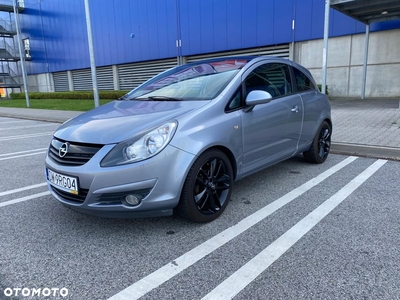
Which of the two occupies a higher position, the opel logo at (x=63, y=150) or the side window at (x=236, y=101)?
the side window at (x=236, y=101)

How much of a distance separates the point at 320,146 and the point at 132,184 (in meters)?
3.53

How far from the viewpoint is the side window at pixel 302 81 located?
454cm

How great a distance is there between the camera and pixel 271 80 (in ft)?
13.2

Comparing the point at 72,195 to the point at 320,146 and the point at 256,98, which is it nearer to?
the point at 256,98

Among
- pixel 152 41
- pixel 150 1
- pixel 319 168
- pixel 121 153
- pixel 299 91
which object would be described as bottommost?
pixel 319 168

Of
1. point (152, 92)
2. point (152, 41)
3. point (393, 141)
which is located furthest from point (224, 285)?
point (152, 41)

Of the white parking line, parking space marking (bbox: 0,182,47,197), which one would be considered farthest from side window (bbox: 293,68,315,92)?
parking space marking (bbox: 0,182,47,197)

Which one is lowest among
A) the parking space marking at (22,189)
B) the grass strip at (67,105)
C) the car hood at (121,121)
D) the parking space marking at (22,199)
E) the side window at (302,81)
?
the grass strip at (67,105)

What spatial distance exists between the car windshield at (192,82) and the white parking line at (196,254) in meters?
1.32

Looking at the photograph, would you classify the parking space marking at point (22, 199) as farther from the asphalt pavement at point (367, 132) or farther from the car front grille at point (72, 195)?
the asphalt pavement at point (367, 132)

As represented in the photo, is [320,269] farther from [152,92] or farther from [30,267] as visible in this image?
[152,92]

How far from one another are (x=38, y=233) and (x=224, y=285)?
1.86 metres

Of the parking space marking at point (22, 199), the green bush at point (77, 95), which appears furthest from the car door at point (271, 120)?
the green bush at point (77, 95)

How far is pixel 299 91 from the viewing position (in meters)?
4.48
